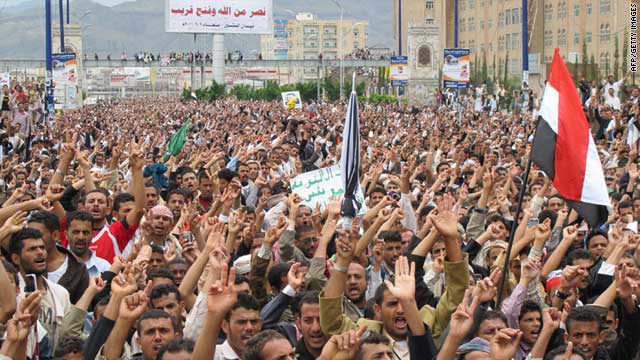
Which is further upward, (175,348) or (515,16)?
(515,16)

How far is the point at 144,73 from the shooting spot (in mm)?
182875

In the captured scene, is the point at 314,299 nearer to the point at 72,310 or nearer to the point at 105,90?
the point at 72,310

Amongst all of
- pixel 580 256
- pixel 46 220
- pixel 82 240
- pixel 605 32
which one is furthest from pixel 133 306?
pixel 605 32

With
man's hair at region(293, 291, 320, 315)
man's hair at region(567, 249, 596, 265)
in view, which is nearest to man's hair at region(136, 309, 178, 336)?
man's hair at region(293, 291, 320, 315)

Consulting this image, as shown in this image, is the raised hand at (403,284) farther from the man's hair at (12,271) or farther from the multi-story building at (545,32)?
the multi-story building at (545,32)

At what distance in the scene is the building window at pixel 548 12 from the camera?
64.5 m

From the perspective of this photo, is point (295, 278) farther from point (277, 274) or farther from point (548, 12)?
point (548, 12)

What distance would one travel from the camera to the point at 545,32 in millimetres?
65250

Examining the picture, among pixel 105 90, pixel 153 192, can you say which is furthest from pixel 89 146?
pixel 105 90

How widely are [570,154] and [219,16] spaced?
76.4 m

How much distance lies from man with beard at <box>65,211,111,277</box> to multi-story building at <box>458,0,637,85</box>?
3862 centimetres

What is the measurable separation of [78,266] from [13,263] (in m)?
0.39

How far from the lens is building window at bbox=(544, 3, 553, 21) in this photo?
64500 millimetres

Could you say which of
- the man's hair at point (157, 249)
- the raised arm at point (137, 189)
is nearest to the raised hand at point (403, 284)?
the man's hair at point (157, 249)
